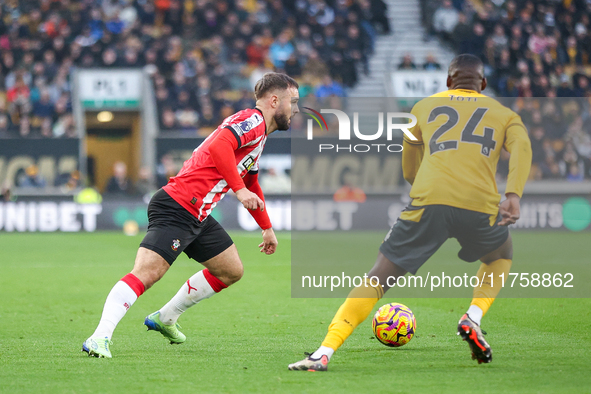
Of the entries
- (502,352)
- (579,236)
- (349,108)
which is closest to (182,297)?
(502,352)

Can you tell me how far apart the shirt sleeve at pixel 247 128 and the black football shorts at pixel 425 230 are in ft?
3.87

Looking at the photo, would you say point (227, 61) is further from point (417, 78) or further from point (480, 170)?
point (480, 170)

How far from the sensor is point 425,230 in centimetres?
493

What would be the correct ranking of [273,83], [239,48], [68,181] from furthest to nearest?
[239,48] < [68,181] < [273,83]

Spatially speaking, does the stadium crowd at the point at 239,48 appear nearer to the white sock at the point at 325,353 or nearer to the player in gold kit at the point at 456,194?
the player in gold kit at the point at 456,194

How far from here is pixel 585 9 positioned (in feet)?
91.8

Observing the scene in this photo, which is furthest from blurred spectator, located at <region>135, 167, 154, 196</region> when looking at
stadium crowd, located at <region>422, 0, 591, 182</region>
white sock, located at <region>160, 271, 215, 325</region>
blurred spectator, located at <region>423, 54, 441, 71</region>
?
white sock, located at <region>160, 271, 215, 325</region>

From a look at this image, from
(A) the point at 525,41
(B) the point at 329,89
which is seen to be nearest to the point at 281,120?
(B) the point at 329,89

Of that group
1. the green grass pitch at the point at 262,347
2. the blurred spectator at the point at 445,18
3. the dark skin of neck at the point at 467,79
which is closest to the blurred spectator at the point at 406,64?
the blurred spectator at the point at 445,18

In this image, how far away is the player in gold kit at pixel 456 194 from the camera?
4.91m

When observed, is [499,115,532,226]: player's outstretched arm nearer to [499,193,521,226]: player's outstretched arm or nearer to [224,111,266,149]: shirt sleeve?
[499,193,521,226]: player's outstretched arm

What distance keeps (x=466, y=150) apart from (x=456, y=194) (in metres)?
0.30

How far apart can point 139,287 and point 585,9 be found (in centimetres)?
2624

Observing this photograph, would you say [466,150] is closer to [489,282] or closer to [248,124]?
[489,282]
